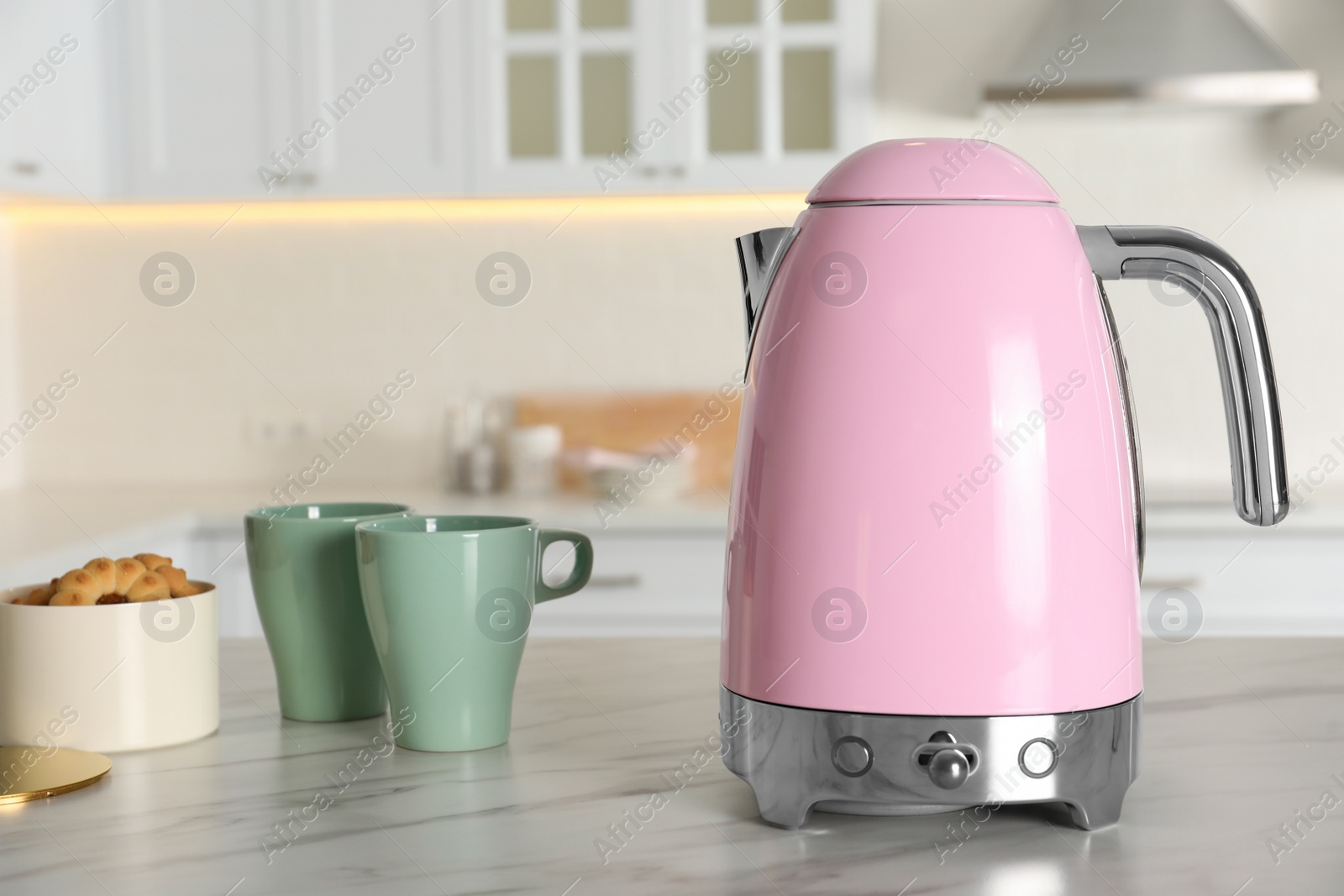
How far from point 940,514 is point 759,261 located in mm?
185

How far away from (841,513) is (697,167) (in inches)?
74.1

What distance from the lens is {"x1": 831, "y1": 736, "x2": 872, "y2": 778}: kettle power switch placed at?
540 millimetres

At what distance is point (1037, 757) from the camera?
1.76 feet

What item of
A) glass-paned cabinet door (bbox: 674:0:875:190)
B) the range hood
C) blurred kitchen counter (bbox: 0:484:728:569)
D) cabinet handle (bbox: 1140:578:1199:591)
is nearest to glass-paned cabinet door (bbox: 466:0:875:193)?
glass-paned cabinet door (bbox: 674:0:875:190)

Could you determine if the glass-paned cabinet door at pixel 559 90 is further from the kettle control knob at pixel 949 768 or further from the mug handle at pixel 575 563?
the kettle control knob at pixel 949 768

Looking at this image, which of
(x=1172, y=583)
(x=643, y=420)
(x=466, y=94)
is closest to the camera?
(x=1172, y=583)

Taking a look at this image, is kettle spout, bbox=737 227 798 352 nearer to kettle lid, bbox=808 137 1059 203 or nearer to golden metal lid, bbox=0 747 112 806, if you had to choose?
kettle lid, bbox=808 137 1059 203

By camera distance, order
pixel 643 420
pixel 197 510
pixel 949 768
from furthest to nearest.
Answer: pixel 643 420 → pixel 197 510 → pixel 949 768

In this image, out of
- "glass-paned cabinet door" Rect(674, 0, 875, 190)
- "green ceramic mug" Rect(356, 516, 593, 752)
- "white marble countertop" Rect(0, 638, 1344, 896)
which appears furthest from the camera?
"glass-paned cabinet door" Rect(674, 0, 875, 190)

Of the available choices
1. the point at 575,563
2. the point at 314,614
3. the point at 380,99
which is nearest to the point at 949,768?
the point at 575,563

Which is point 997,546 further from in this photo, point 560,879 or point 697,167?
point 697,167

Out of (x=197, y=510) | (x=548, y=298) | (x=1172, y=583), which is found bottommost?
(x=1172, y=583)

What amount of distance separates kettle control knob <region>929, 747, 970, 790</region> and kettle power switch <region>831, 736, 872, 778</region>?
3 cm

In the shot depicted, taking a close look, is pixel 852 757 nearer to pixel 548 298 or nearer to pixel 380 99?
pixel 380 99
